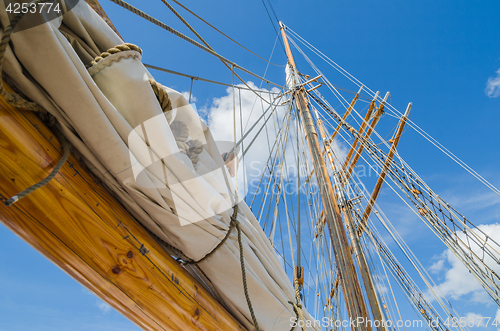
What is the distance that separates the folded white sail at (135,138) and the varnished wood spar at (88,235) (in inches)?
2.6

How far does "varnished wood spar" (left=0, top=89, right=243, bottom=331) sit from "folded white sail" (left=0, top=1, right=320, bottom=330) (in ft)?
0.21

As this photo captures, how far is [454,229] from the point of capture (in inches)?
215

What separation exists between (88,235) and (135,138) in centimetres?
30

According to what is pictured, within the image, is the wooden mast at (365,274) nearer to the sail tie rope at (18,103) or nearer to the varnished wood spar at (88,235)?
the varnished wood spar at (88,235)

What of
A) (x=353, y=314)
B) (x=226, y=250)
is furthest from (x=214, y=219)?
(x=353, y=314)

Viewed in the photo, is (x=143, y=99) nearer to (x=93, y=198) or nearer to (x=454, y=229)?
(x=93, y=198)

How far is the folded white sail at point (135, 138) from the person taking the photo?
0.69m

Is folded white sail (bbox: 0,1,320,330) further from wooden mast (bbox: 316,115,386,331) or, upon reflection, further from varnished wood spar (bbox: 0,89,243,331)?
wooden mast (bbox: 316,115,386,331)

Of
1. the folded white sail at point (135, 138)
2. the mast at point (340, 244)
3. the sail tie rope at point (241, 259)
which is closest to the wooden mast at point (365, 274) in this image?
the mast at point (340, 244)

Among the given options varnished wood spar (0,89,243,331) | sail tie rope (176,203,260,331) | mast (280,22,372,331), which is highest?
mast (280,22,372,331)

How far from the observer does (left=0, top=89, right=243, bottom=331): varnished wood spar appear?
641 mm

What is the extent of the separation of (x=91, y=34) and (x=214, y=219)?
76 cm

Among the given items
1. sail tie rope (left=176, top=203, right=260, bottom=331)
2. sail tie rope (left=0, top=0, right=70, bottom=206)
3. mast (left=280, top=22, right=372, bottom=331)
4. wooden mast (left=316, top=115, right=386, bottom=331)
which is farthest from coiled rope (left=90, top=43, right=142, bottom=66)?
wooden mast (left=316, top=115, right=386, bottom=331)

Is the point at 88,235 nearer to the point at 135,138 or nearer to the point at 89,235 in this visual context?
the point at 89,235
